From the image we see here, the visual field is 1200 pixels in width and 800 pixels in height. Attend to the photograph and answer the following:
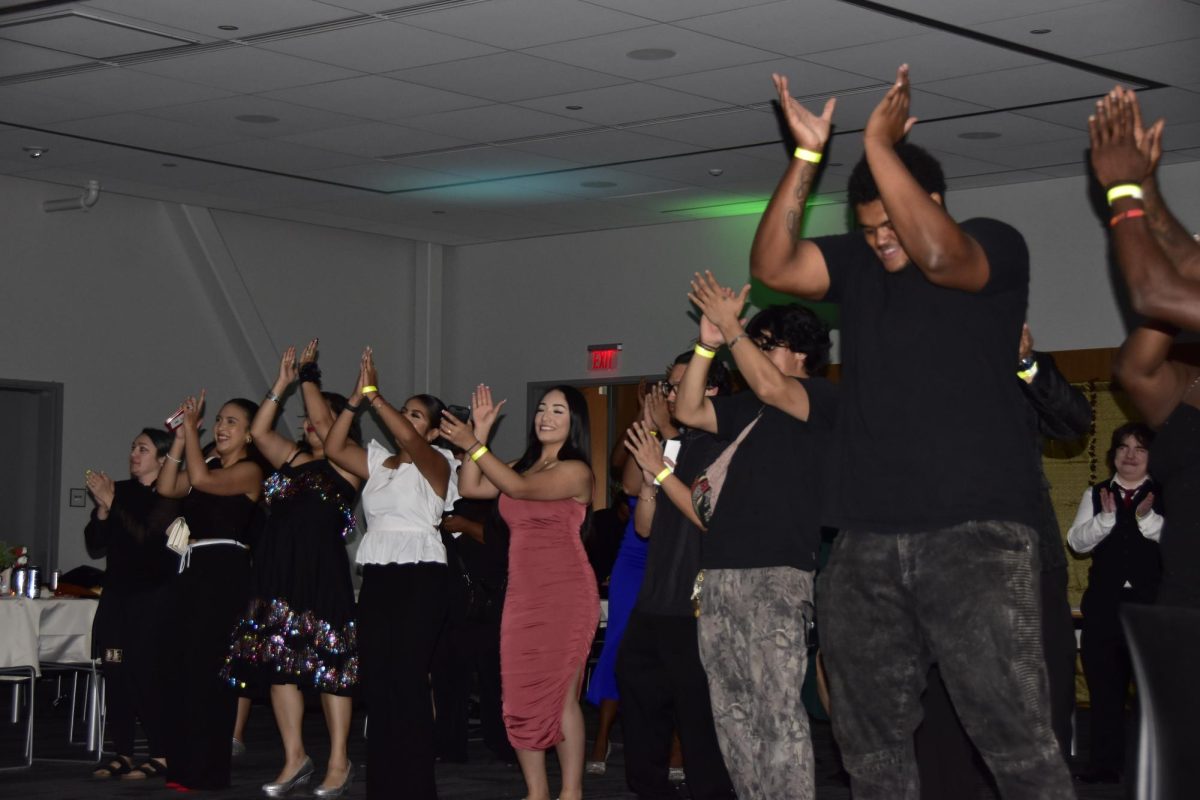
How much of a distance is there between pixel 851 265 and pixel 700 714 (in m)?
2.63

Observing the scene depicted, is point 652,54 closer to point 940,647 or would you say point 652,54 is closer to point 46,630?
point 46,630

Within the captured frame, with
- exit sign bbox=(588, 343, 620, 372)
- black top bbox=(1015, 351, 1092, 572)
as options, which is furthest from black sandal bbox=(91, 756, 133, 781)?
exit sign bbox=(588, 343, 620, 372)

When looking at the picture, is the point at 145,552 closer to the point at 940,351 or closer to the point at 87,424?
the point at 87,424

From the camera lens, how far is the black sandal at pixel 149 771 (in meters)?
7.11

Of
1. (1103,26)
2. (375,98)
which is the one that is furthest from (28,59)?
(1103,26)

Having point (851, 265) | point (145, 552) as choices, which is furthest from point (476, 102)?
point (851, 265)

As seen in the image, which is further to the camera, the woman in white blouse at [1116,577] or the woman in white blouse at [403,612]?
the woman in white blouse at [1116,577]

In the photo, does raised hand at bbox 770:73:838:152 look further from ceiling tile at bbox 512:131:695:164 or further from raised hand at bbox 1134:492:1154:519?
ceiling tile at bbox 512:131:695:164

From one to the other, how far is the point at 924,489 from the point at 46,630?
6298 millimetres

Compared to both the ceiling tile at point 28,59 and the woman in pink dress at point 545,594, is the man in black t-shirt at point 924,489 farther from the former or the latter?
the ceiling tile at point 28,59

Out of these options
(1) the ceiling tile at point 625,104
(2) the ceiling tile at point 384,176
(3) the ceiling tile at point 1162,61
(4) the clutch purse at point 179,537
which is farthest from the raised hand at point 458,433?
(2) the ceiling tile at point 384,176

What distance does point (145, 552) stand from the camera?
24.1ft

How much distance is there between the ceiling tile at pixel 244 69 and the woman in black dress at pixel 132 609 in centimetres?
197

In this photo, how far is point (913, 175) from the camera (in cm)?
274
